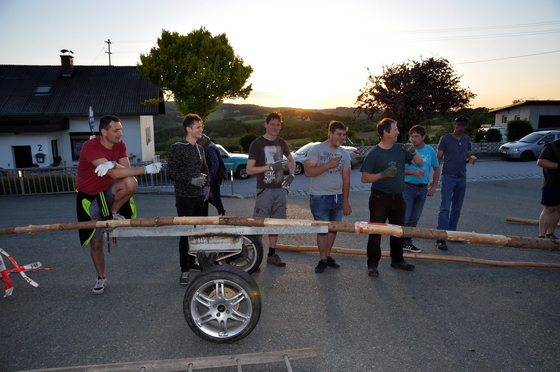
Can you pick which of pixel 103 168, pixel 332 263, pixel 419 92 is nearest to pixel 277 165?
pixel 332 263

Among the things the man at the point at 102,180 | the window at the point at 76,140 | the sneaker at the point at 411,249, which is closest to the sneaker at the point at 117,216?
the man at the point at 102,180

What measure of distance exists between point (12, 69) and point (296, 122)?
→ 36135 mm

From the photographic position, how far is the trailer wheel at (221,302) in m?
3.45

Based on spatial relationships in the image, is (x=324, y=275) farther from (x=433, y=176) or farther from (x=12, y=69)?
(x=12, y=69)

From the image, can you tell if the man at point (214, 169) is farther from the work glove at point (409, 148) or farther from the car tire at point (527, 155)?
the car tire at point (527, 155)

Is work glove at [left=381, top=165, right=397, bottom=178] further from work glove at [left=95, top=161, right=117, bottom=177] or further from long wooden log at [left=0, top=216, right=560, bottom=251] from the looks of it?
work glove at [left=95, top=161, right=117, bottom=177]

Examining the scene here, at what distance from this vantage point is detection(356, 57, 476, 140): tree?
2098 cm

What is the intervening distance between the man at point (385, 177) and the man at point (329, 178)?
33 centimetres

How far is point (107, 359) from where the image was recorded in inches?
133

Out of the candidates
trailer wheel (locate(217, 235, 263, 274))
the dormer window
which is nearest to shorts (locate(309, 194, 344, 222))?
trailer wheel (locate(217, 235, 263, 274))

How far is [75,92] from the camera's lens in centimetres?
2323

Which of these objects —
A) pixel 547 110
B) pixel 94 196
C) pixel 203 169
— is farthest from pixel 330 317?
pixel 547 110

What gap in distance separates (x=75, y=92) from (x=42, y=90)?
205 cm

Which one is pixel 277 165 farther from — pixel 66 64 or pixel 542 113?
pixel 542 113
